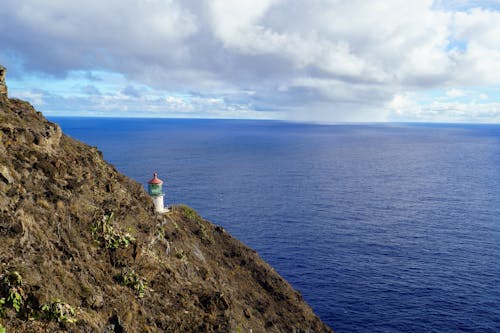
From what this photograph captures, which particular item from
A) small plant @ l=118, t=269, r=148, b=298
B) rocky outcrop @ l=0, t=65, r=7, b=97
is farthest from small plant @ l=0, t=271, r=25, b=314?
rocky outcrop @ l=0, t=65, r=7, b=97

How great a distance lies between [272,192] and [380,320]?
8141 cm

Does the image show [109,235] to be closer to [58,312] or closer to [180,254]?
[58,312]

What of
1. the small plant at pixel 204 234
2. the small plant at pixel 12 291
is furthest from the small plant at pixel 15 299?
the small plant at pixel 204 234

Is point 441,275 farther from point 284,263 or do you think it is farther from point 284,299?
point 284,299

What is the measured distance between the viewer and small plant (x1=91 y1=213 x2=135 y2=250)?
33.6 meters

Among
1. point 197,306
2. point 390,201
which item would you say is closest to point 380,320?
point 197,306

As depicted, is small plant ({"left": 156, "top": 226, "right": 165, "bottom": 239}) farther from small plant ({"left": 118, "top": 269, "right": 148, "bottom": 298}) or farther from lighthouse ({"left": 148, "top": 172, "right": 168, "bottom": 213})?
lighthouse ({"left": 148, "top": 172, "right": 168, "bottom": 213})

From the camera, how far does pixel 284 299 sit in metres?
55.2

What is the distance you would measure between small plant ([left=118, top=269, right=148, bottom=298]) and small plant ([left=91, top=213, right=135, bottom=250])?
10.4ft

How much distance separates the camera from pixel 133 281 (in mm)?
32188

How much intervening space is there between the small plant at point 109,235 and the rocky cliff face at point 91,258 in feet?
0.34

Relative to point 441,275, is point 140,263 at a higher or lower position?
higher

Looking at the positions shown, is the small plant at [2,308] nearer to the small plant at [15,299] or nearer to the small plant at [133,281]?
the small plant at [15,299]

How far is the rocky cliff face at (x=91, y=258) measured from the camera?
24.2m
